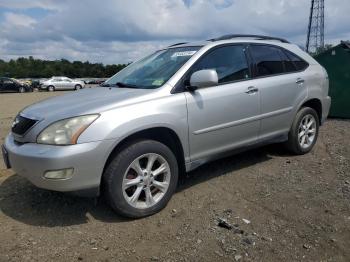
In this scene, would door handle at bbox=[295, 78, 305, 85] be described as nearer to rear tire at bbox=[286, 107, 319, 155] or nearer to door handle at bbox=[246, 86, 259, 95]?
rear tire at bbox=[286, 107, 319, 155]

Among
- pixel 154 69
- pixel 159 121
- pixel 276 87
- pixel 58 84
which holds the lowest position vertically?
pixel 58 84

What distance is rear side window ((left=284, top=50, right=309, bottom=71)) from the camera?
5.86 m

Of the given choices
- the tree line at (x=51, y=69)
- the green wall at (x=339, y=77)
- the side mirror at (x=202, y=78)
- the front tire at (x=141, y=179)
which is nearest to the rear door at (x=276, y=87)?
the side mirror at (x=202, y=78)

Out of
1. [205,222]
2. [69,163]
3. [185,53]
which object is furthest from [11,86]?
[205,222]

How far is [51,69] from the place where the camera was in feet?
259

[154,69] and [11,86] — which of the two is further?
[11,86]

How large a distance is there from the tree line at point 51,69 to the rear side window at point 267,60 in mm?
69678

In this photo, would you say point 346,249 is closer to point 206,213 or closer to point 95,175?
point 206,213

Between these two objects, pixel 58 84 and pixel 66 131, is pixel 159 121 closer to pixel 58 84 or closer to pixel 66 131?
pixel 66 131

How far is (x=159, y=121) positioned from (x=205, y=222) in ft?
3.52

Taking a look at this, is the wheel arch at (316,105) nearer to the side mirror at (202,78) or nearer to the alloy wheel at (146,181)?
the side mirror at (202,78)

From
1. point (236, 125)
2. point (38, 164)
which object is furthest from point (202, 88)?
point (38, 164)

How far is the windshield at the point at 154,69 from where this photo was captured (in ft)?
14.7

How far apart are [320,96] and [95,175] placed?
12.9 feet
